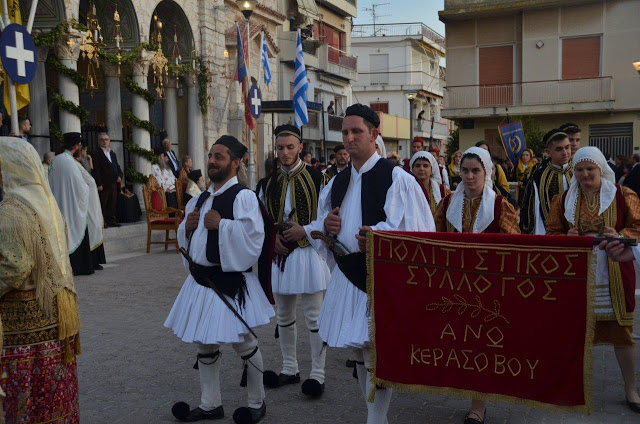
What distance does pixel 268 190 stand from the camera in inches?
236

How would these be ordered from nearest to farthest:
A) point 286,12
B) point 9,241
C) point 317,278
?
point 9,241
point 317,278
point 286,12

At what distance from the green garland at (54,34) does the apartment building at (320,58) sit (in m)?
17.7

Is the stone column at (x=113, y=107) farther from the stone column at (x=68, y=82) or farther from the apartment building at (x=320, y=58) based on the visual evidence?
the apartment building at (x=320, y=58)

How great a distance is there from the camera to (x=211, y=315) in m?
4.54

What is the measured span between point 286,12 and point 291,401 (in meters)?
30.5

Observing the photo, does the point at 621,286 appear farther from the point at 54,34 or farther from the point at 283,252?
the point at 54,34

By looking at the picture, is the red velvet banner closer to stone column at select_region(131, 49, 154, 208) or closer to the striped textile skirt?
the striped textile skirt

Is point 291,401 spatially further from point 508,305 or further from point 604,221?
point 604,221

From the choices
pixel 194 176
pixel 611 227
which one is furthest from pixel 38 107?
pixel 611 227

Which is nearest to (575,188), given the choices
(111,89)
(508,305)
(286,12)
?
(508,305)

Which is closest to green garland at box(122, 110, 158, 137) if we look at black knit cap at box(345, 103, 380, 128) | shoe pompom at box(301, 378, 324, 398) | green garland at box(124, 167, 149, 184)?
green garland at box(124, 167, 149, 184)

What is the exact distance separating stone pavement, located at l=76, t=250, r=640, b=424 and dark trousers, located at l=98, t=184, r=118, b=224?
20.2 ft

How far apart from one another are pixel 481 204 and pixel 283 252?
5.48ft

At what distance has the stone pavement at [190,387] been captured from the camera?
4.90m
